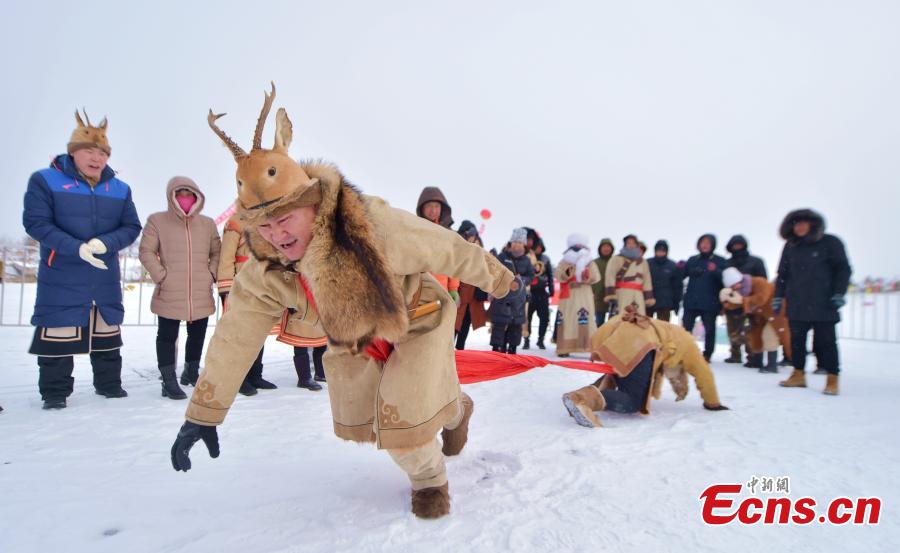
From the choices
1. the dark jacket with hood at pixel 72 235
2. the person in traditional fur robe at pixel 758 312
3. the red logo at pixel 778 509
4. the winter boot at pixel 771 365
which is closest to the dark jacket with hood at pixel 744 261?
the person in traditional fur robe at pixel 758 312

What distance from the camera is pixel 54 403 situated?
3082 mm

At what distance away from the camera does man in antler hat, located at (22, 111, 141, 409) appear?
311 centimetres

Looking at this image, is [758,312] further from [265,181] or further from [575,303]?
[265,181]

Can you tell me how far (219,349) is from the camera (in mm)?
1681

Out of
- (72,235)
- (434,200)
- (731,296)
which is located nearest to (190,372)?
(72,235)

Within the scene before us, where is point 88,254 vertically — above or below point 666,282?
below

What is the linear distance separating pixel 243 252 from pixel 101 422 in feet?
5.15

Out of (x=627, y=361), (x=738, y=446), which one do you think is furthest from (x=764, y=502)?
(x=627, y=361)

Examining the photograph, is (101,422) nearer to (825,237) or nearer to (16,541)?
(16,541)

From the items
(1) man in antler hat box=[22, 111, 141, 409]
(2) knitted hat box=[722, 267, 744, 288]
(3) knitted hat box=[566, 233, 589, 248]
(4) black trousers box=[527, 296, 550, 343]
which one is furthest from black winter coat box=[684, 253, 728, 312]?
(1) man in antler hat box=[22, 111, 141, 409]

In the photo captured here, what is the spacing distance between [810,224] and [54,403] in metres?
6.15

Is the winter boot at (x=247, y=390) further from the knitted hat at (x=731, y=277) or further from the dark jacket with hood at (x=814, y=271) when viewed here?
the knitted hat at (x=731, y=277)

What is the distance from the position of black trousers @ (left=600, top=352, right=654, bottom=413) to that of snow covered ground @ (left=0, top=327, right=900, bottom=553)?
9 cm

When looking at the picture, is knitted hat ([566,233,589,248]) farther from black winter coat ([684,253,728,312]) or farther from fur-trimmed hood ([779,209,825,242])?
fur-trimmed hood ([779,209,825,242])
